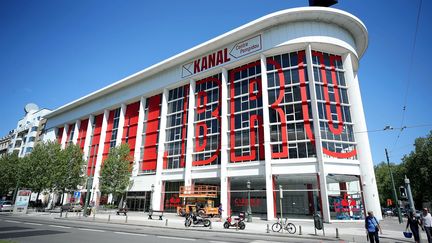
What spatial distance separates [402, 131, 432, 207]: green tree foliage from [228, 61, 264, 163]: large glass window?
31.7 metres

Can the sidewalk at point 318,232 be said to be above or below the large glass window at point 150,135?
below

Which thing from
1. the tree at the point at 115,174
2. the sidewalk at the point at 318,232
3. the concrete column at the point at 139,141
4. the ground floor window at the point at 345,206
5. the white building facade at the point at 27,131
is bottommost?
the sidewalk at the point at 318,232

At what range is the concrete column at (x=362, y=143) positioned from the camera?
97.5ft

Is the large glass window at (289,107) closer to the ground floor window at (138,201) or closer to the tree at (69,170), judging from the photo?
the ground floor window at (138,201)

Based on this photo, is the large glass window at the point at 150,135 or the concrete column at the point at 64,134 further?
the concrete column at the point at 64,134

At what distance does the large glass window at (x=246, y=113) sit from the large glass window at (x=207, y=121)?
7.78 ft

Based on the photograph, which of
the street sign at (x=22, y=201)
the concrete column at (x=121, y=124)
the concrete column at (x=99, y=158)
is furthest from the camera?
the concrete column at (x=121, y=124)

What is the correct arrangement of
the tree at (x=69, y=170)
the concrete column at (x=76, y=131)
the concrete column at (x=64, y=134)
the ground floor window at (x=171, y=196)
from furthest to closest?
1. the concrete column at (x=64, y=134)
2. the concrete column at (x=76, y=131)
3. the tree at (x=69, y=170)
4. the ground floor window at (x=171, y=196)

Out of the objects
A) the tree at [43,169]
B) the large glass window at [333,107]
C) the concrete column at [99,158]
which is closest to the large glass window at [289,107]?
the large glass window at [333,107]

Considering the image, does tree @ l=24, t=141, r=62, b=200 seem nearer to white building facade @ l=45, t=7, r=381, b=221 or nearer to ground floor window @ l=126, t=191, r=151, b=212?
ground floor window @ l=126, t=191, r=151, b=212

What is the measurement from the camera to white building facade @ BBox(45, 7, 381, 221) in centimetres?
3142

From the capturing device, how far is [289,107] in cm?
3412

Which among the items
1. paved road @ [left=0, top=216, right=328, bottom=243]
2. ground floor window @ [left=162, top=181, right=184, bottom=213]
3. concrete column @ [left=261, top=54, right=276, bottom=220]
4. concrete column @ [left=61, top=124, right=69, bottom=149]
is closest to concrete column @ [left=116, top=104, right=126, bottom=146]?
ground floor window @ [left=162, top=181, right=184, bottom=213]

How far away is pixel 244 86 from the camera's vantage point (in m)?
38.4
